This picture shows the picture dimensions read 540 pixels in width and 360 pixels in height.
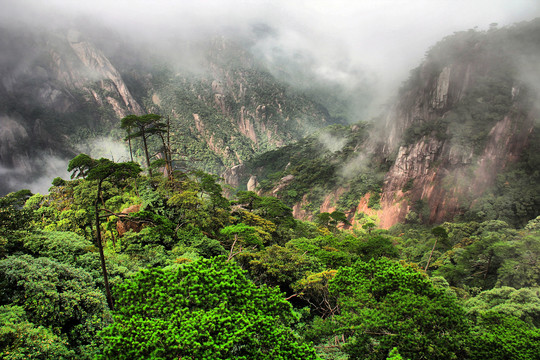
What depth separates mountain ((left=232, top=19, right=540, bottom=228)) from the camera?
153 feet

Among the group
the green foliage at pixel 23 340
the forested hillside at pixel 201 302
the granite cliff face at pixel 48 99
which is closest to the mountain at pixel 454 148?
the forested hillside at pixel 201 302

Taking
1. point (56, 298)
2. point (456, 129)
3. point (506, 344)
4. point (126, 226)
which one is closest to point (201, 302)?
point (56, 298)

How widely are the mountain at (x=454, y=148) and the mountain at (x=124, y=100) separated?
1360 inches

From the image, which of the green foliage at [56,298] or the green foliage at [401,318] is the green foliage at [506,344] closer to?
the green foliage at [401,318]

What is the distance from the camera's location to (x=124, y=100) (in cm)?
12356

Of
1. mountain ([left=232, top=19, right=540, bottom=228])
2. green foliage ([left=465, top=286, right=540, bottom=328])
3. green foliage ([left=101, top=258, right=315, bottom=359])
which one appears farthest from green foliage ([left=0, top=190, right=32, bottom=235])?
mountain ([left=232, top=19, right=540, bottom=228])

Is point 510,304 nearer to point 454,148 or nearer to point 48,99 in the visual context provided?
point 454,148

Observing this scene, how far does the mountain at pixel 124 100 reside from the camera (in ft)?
285

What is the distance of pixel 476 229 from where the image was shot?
37938 mm

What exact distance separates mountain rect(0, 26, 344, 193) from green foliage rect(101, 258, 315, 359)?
3503cm

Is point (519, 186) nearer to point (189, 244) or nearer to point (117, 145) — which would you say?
point (189, 244)

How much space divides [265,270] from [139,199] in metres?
10.3

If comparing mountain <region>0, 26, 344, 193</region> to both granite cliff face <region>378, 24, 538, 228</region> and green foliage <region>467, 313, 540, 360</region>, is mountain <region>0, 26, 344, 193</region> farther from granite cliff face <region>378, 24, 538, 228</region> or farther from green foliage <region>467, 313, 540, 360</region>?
granite cliff face <region>378, 24, 538, 228</region>

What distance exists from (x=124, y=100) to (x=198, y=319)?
135 meters
